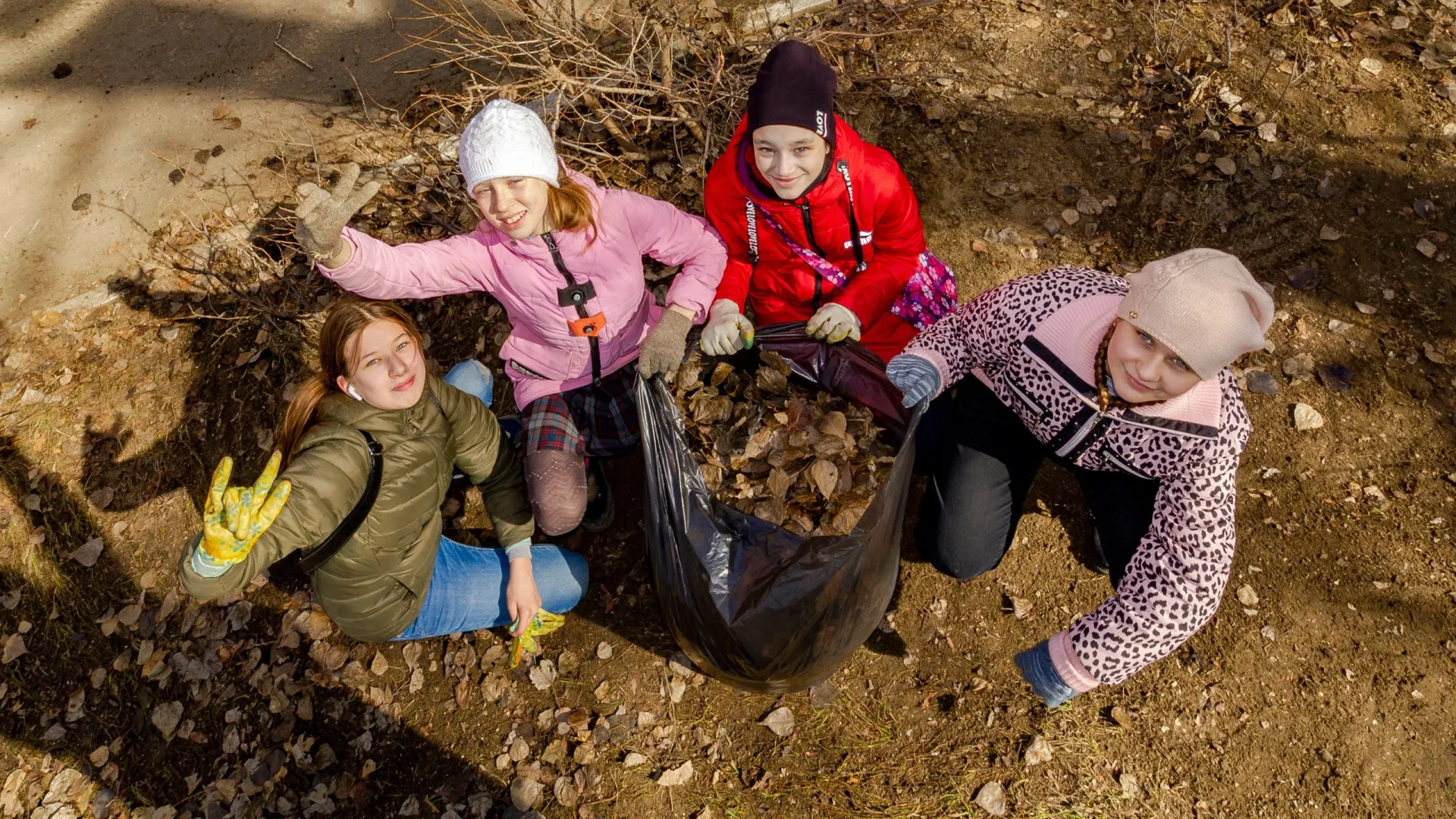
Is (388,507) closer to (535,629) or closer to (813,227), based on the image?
(535,629)

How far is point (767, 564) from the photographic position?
7.20ft

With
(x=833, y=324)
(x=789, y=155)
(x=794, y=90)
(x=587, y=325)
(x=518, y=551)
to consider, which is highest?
(x=794, y=90)

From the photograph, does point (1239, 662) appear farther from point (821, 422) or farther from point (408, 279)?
point (408, 279)

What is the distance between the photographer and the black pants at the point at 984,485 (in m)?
2.65

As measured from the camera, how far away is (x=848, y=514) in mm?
2465

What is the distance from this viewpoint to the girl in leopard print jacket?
6.10ft

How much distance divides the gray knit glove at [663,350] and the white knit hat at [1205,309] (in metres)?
1.27

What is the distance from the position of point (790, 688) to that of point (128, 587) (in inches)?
105

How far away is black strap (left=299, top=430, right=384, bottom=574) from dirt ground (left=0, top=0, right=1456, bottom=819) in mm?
910

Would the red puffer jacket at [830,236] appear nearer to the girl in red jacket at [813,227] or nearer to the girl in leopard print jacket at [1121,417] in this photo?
the girl in red jacket at [813,227]

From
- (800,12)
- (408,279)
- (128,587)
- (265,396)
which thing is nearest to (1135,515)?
(408,279)

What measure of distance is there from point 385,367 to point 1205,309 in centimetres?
201

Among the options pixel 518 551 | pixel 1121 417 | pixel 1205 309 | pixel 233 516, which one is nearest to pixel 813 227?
pixel 1121 417

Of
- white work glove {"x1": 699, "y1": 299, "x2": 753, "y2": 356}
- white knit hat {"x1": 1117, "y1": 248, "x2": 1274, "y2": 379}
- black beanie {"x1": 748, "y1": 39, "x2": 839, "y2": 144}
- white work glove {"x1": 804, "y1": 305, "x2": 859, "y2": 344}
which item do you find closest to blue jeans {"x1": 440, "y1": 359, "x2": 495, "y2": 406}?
white work glove {"x1": 699, "y1": 299, "x2": 753, "y2": 356}
